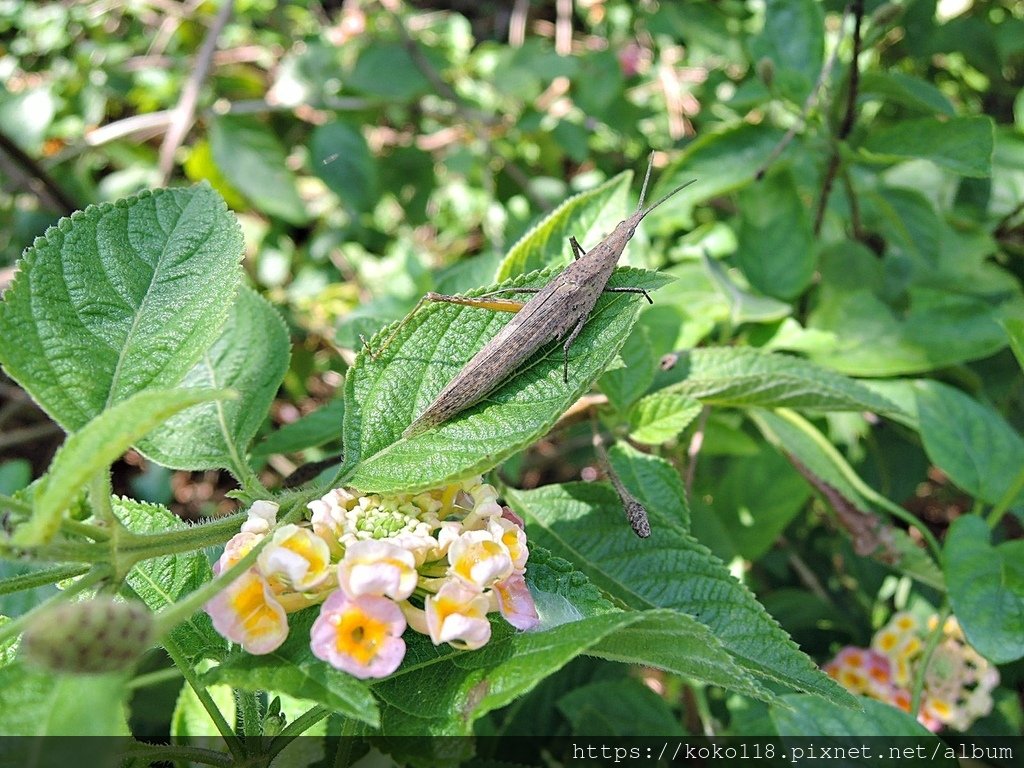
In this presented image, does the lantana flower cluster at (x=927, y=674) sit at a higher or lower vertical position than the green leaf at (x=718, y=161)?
lower

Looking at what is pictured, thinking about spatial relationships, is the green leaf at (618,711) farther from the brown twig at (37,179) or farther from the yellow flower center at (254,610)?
the brown twig at (37,179)

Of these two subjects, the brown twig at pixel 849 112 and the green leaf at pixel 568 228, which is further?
the brown twig at pixel 849 112

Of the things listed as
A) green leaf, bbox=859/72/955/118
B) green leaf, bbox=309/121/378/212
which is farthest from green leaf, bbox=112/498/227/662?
green leaf, bbox=309/121/378/212

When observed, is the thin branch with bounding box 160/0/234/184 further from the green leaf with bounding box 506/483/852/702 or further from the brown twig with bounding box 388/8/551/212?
the green leaf with bounding box 506/483/852/702

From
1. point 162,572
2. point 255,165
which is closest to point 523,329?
point 162,572

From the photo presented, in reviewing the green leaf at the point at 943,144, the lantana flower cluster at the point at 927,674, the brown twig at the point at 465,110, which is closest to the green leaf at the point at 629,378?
the green leaf at the point at 943,144

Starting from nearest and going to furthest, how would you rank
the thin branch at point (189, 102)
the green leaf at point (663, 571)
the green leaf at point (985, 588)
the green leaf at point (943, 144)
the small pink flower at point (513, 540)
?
the small pink flower at point (513, 540), the green leaf at point (663, 571), the green leaf at point (985, 588), the green leaf at point (943, 144), the thin branch at point (189, 102)

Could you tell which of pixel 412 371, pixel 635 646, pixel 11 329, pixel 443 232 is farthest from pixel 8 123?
pixel 635 646
